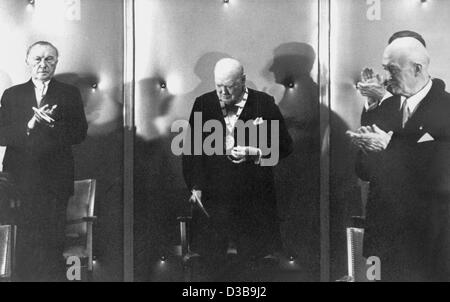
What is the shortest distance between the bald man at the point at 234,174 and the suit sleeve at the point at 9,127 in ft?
2.46

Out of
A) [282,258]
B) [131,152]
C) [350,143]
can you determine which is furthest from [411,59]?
[131,152]

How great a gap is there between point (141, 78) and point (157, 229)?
2.28 ft

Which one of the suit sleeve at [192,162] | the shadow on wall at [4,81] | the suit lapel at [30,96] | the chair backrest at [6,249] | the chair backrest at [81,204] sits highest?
the shadow on wall at [4,81]

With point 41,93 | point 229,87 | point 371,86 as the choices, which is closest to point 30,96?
point 41,93

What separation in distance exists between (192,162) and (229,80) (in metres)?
0.41

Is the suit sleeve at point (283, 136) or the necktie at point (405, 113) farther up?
the necktie at point (405, 113)

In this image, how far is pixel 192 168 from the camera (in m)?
3.11

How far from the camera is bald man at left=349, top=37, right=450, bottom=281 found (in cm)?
306

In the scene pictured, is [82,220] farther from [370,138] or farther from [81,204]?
[370,138]

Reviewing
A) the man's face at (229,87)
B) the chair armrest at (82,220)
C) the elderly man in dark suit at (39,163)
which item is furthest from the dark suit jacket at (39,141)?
the man's face at (229,87)

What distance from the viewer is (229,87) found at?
3117 mm

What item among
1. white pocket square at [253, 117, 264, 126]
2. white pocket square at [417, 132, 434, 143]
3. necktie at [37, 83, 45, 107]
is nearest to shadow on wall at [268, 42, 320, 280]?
white pocket square at [253, 117, 264, 126]

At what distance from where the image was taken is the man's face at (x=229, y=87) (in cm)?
312

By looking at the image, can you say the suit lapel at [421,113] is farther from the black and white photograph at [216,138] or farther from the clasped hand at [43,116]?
the clasped hand at [43,116]
